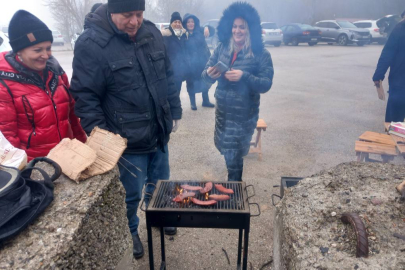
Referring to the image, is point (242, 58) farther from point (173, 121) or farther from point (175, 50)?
point (175, 50)

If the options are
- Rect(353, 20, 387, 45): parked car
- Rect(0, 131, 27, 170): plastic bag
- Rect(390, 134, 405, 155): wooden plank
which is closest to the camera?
Rect(0, 131, 27, 170): plastic bag

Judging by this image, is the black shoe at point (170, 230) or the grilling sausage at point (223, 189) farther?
the black shoe at point (170, 230)

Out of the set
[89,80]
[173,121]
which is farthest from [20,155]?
[173,121]

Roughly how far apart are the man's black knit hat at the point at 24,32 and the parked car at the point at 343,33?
65.6 ft

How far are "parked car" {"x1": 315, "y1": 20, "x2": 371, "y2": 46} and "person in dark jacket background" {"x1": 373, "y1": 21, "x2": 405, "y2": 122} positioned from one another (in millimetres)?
16301

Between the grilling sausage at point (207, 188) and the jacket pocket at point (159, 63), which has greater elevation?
the jacket pocket at point (159, 63)

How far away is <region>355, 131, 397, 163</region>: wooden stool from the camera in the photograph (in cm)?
381

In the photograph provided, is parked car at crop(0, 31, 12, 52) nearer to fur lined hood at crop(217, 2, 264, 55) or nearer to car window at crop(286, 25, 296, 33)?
fur lined hood at crop(217, 2, 264, 55)

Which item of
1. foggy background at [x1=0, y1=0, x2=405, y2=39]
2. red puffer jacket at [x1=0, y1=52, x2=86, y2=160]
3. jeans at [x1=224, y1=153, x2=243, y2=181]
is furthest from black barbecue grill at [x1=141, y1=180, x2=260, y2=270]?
foggy background at [x1=0, y1=0, x2=405, y2=39]

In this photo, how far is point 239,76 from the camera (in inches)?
123

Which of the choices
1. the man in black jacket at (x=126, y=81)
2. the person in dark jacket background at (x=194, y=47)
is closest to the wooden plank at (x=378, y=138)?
the man in black jacket at (x=126, y=81)

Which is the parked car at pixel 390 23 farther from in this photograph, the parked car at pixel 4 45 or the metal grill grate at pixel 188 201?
the parked car at pixel 4 45

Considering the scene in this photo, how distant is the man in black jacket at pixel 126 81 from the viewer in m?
2.24

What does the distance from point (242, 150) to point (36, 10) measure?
75.1 meters
